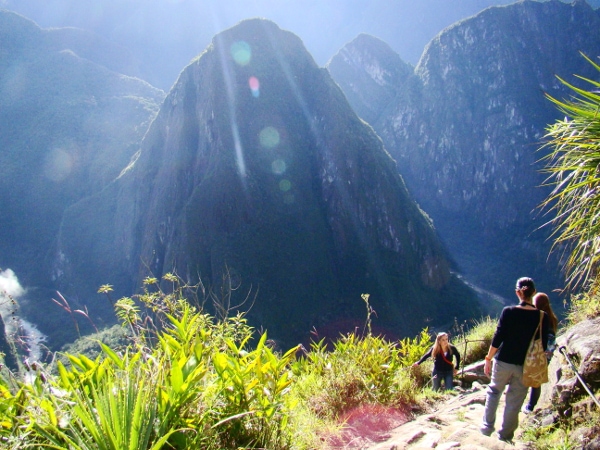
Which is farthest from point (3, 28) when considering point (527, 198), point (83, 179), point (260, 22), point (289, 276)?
point (527, 198)

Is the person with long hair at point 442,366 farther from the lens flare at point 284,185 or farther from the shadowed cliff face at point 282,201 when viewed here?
the lens flare at point 284,185

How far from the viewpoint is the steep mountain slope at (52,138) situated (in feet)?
316

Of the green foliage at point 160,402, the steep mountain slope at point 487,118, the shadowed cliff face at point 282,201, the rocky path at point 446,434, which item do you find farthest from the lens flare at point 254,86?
the green foliage at point 160,402

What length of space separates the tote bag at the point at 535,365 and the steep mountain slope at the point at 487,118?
286 feet

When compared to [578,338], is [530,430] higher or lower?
lower

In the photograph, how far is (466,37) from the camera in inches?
4348

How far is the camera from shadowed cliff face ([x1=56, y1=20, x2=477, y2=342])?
54.2m

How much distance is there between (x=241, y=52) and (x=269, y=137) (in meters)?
15.3

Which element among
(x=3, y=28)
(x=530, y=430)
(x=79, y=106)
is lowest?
(x=530, y=430)

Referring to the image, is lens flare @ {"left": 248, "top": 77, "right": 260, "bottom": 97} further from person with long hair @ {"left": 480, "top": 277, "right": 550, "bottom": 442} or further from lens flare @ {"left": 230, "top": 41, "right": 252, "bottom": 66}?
person with long hair @ {"left": 480, "top": 277, "right": 550, "bottom": 442}

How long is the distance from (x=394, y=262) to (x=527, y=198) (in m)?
51.8

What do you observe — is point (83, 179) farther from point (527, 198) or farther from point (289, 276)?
point (527, 198)

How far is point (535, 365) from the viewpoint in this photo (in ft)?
11.7

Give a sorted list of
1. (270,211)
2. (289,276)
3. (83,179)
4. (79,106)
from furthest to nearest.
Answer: (79,106) → (83,179) → (270,211) → (289,276)
